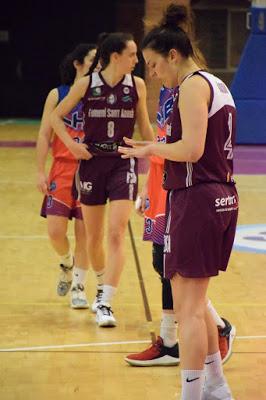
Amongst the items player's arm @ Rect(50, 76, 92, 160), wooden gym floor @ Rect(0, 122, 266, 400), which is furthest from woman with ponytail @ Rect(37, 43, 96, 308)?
wooden gym floor @ Rect(0, 122, 266, 400)

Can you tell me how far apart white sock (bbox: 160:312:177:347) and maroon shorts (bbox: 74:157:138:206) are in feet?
3.08

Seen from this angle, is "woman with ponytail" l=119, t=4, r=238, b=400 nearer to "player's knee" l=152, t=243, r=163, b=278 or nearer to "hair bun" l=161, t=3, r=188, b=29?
"hair bun" l=161, t=3, r=188, b=29

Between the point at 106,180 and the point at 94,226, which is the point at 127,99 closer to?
the point at 106,180

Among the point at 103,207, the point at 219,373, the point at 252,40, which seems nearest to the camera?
the point at 219,373

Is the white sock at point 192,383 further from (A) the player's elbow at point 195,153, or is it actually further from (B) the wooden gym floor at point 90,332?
(A) the player's elbow at point 195,153

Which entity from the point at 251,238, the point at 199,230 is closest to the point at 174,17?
the point at 199,230

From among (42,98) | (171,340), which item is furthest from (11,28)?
(171,340)

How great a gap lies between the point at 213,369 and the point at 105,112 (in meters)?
2.02

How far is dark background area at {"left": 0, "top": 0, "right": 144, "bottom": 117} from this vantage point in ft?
72.4

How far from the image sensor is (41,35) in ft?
73.0

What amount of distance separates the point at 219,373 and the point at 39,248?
400 centimetres

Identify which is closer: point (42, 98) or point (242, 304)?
point (242, 304)

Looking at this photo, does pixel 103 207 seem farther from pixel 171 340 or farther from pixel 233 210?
pixel 233 210

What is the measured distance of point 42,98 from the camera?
22.6m
